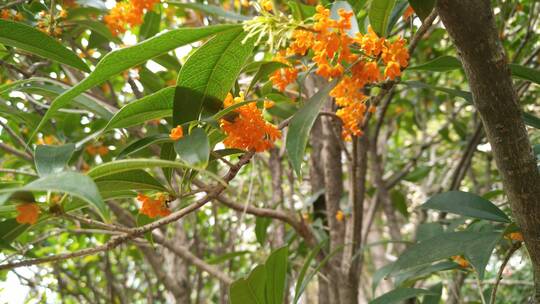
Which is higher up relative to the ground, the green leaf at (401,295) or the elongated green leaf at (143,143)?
the elongated green leaf at (143,143)

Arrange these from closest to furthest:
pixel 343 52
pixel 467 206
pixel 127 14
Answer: pixel 343 52 → pixel 467 206 → pixel 127 14

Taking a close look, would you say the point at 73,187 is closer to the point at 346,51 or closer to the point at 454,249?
the point at 346,51

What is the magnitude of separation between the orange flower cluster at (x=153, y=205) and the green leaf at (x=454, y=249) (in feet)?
1.33

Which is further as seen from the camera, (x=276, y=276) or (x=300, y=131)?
(x=276, y=276)

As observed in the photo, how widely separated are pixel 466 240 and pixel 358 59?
0.35 meters

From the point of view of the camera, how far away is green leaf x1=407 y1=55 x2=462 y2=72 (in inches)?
34.6

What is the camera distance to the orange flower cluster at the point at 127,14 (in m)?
1.11

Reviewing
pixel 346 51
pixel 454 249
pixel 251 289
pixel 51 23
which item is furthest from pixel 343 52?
pixel 51 23

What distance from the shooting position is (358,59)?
29.4 inches

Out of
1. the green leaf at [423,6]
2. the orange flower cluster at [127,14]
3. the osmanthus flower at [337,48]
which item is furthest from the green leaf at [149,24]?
the green leaf at [423,6]

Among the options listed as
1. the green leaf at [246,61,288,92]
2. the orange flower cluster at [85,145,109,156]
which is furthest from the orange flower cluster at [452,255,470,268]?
the orange flower cluster at [85,145,109,156]

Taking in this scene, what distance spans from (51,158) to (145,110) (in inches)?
4.8

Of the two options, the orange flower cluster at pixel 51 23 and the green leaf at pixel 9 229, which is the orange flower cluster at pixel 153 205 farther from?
the orange flower cluster at pixel 51 23

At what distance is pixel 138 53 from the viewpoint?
1.95 feet
